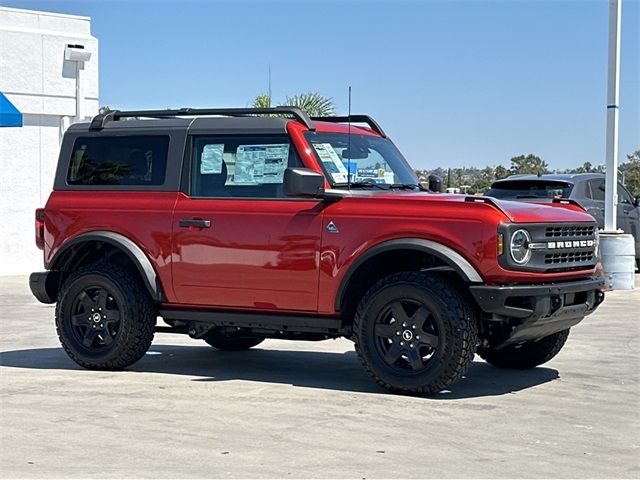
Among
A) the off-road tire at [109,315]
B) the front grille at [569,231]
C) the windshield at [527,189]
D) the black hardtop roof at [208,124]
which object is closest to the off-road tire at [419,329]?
the front grille at [569,231]

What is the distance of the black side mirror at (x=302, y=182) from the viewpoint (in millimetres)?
8242

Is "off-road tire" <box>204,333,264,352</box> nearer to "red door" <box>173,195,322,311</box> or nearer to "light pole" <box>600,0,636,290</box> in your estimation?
"red door" <box>173,195,322,311</box>

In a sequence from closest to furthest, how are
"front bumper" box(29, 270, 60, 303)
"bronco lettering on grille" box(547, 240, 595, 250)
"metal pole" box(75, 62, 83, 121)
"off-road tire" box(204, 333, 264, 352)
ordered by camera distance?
"bronco lettering on grille" box(547, 240, 595, 250) → "front bumper" box(29, 270, 60, 303) → "off-road tire" box(204, 333, 264, 352) → "metal pole" box(75, 62, 83, 121)

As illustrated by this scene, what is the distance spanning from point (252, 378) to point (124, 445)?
2.53 metres

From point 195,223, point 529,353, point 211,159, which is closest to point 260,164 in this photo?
point 211,159

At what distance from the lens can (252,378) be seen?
9.01m

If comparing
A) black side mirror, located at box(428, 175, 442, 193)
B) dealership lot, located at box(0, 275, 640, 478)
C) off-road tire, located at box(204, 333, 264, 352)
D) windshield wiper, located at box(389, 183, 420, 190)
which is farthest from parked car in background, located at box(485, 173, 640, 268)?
dealership lot, located at box(0, 275, 640, 478)

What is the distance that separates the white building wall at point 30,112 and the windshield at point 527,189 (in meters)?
7.93

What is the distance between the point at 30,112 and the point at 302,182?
1314 cm

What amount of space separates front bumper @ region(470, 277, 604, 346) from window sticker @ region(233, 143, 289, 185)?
1.86 m

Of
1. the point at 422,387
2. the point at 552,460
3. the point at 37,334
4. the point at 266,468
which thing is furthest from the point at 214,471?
the point at 37,334

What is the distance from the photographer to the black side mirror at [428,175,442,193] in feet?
33.1

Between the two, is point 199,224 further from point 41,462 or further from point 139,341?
point 41,462

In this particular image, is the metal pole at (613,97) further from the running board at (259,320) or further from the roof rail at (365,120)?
the running board at (259,320)
